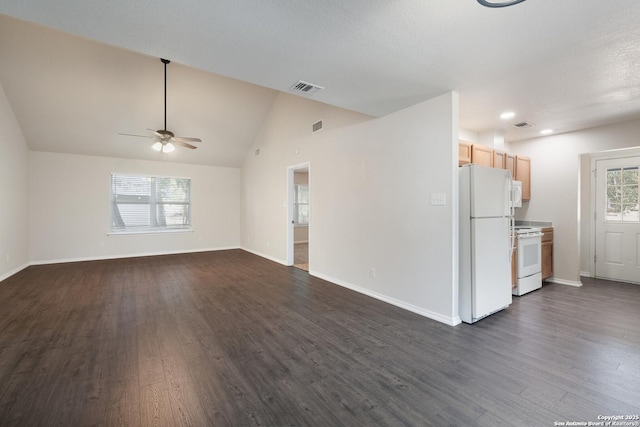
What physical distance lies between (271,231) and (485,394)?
5462 millimetres

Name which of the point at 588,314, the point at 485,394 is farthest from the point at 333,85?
the point at 588,314

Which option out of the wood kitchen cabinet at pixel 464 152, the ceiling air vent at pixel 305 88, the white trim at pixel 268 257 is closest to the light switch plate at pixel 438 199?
the wood kitchen cabinet at pixel 464 152

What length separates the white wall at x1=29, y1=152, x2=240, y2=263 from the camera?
625cm

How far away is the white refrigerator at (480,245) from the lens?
120 inches

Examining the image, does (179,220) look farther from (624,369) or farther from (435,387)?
(624,369)

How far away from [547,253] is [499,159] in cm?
187

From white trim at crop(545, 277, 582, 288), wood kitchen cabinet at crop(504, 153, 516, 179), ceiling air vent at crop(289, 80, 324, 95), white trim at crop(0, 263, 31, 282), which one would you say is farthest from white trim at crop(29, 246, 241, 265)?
white trim at crop(545, 277, 582, 288)

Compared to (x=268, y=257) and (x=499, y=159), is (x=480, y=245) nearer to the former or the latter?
(x=499, y=159)

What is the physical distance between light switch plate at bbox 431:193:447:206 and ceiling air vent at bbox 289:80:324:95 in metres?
1.74

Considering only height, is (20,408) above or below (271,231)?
below

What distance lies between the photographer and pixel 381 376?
2104 mm

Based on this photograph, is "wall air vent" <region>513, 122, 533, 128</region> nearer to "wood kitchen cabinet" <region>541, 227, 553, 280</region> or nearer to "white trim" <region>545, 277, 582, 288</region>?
"wood kitchen cabinet" <region>541, 227, 553, 280</region>

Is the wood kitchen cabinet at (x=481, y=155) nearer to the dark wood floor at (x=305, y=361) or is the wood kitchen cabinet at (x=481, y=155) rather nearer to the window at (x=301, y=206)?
the dark wood floor at (x=305, y=361)

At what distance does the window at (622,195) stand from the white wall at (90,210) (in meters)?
8.94
